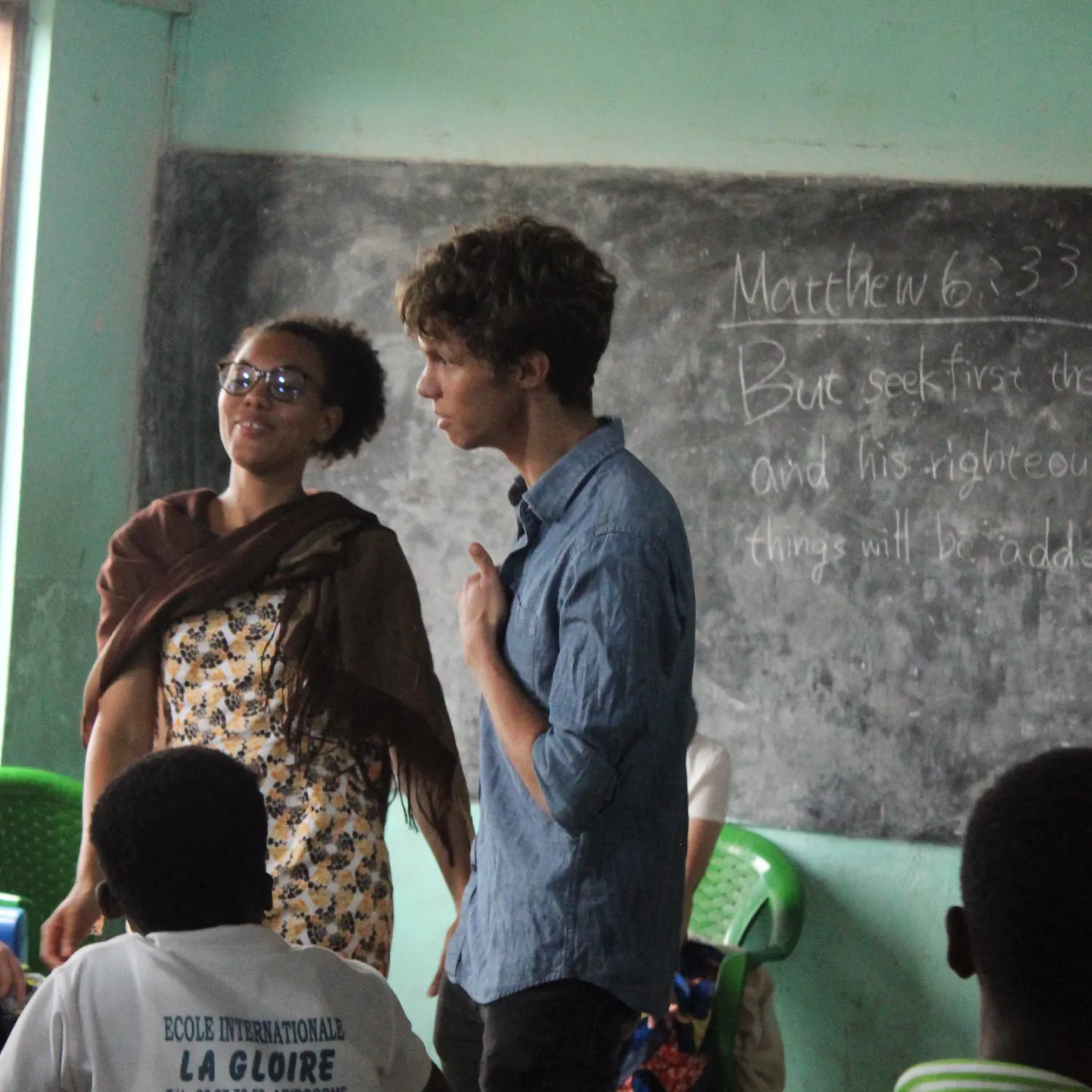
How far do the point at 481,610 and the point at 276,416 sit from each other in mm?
668

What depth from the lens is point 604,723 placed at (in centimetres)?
154

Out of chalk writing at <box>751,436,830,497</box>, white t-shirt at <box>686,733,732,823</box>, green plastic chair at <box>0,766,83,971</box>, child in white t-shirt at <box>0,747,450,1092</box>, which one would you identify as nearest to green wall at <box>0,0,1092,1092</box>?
white t-shirt at <box>686,733,732,823</box>

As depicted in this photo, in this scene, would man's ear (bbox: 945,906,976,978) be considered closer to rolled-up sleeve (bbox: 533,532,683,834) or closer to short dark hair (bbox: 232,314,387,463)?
rolled-up sleeve (bbox: 533,532,683,834)

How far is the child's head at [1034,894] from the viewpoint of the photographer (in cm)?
112

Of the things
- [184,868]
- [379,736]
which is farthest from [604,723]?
[379,736]

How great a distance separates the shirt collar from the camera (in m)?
1.69

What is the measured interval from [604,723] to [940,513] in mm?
2022

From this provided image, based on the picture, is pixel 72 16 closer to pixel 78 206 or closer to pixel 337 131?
pixel 78 206

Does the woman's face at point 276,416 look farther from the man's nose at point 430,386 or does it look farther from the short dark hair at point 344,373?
the man's nose at point 430,386

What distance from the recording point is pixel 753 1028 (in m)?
2.97

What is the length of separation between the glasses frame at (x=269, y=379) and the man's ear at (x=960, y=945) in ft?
4.51

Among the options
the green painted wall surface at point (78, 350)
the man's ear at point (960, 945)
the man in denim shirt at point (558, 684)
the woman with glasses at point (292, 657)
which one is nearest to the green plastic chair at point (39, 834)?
the green painted wall surface at point (78, 350)

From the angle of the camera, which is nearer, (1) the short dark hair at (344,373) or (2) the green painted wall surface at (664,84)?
(1) the short dark hair at (344,373)

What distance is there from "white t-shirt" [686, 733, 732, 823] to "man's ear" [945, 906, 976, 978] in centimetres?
192
